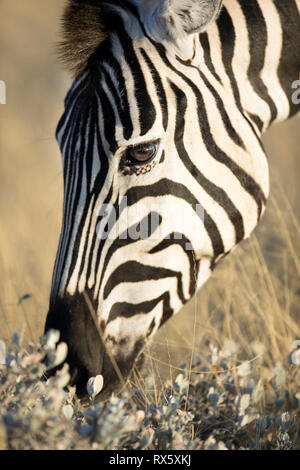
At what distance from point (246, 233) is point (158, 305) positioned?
594mm

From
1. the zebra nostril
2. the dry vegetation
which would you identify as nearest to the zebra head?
the zebra nostril

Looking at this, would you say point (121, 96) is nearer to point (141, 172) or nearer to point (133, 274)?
point (141, 172)

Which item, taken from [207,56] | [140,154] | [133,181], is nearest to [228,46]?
[207,56]

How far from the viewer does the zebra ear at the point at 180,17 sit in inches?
92.0

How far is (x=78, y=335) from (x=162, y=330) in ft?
6.94

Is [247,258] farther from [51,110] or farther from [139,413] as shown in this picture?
[51,110]

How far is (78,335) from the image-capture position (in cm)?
222

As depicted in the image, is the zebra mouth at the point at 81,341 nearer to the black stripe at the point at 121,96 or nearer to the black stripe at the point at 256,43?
the black stripe at the point at 121,96

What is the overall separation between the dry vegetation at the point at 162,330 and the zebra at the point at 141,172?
0.31m

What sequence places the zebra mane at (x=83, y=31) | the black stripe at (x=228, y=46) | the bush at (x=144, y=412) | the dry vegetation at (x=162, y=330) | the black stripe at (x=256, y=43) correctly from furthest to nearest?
the black stripe at (x=256, y=43)
the black stripe at (x=228, y=46)
the zebra mane at (x=83, y=31)
the dry vegetation at (x=162, y=330)
the bush at (x=144, y=412)

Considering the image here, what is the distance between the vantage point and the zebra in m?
2.27

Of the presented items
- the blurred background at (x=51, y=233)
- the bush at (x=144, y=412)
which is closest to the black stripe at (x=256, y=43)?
the blurred background at (x=51, y=233)

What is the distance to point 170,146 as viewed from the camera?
92.1 inches
